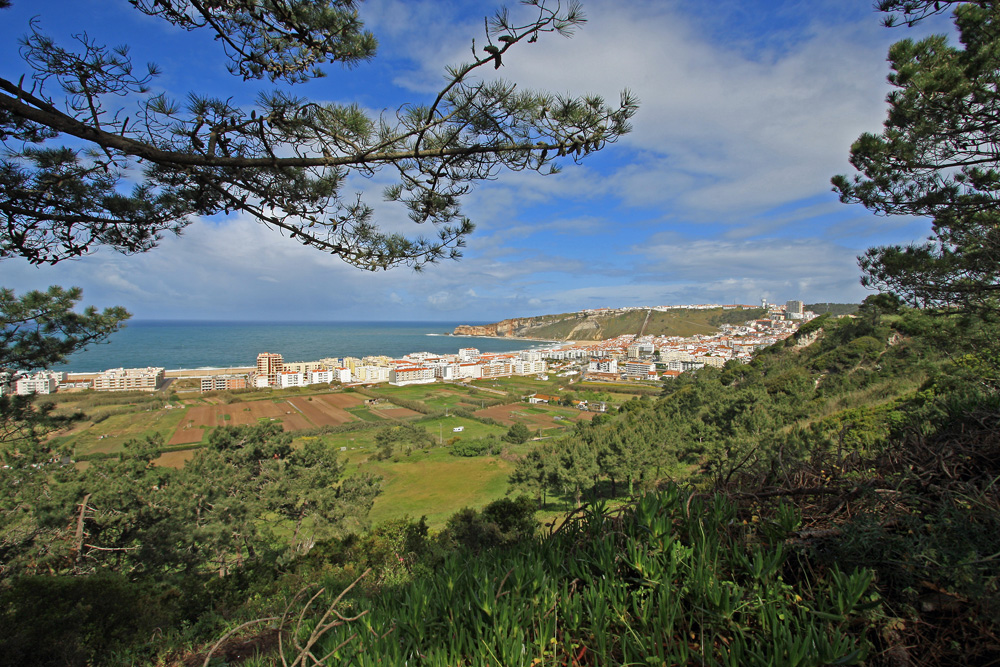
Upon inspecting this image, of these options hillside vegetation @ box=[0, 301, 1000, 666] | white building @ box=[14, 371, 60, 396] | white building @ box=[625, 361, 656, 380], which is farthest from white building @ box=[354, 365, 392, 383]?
hillside vegetation @ box=[0, 301, 1000, 666]

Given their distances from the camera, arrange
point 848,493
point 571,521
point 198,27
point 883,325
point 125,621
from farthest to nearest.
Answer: point 883,325 < point 125,621 < point 198,27 < point 571,521 < point 848,493

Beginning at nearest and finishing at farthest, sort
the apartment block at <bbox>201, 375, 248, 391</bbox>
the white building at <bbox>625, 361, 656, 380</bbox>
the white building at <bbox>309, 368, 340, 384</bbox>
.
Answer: the apartment block at <bbox>201, 375, 248, 391</bbox>
the white building at <bbox>309, 368, 340, 384</bbox>
the white building at <bbox>625, 361, 656, 380</bbox>

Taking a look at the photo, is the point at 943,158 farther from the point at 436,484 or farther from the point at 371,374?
the point at 371,374

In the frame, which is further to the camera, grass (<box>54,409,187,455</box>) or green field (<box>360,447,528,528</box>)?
grass (<box>54,409,187,455</box>)

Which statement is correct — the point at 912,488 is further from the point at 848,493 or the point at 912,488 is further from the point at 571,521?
the point at 571,521

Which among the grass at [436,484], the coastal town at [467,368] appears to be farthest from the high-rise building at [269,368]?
the grass at [436,484]

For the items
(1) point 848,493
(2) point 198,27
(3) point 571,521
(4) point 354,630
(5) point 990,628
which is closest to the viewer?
(5) point 990,628

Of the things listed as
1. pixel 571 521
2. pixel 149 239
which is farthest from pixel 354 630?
pixel 149 239

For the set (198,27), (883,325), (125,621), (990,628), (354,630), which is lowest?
(125,621)

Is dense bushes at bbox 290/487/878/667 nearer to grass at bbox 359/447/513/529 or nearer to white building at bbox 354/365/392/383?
grass at bbox 359/447/513/529

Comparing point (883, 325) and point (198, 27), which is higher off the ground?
point (198, 27)
